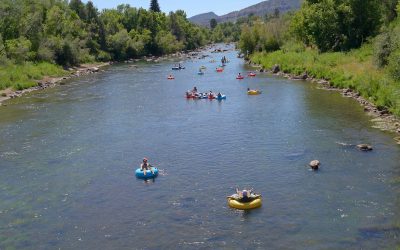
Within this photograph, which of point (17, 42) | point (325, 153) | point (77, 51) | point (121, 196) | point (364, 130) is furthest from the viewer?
point (77, 51)

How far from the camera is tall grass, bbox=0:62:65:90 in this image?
64.2 m

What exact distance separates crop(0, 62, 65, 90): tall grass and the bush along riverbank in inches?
1362

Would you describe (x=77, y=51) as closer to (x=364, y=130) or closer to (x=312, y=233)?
(x=364, y=130)

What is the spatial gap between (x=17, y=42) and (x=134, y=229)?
62.5 meters

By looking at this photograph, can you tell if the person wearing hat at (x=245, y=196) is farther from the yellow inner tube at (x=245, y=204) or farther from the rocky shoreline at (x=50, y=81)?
the rocky shoreline at (x=50, y=81)

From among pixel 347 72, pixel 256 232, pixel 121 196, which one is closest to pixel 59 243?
pixel 121 196

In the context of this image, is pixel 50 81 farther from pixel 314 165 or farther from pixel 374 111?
pixel 314 165

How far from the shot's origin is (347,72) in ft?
181

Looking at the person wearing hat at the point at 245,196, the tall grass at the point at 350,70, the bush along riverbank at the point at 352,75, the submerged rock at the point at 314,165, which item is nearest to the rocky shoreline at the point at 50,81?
the bush along riverbank at the point at 352,75

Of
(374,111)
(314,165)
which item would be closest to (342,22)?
(374,111)

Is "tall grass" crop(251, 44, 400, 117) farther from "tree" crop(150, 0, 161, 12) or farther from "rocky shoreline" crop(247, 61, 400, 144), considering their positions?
"tree" crop(150, 0, 161, 12)

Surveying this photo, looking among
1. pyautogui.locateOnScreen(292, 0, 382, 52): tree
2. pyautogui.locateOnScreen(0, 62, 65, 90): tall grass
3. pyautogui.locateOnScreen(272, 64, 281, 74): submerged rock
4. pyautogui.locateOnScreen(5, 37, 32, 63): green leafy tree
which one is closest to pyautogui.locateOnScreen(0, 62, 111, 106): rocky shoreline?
pyautogui.locateOnScreen(0, 62, 65, 90): tall grass

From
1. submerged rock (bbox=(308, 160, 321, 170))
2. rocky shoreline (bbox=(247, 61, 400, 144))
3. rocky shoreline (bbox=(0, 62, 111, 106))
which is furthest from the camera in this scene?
rocky shoreline (bbox=(0, 62, 111, 106))

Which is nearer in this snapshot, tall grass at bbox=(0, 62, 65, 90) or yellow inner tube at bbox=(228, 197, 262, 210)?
yellow inner tube at bbox=(228, 197, 262, 210)
